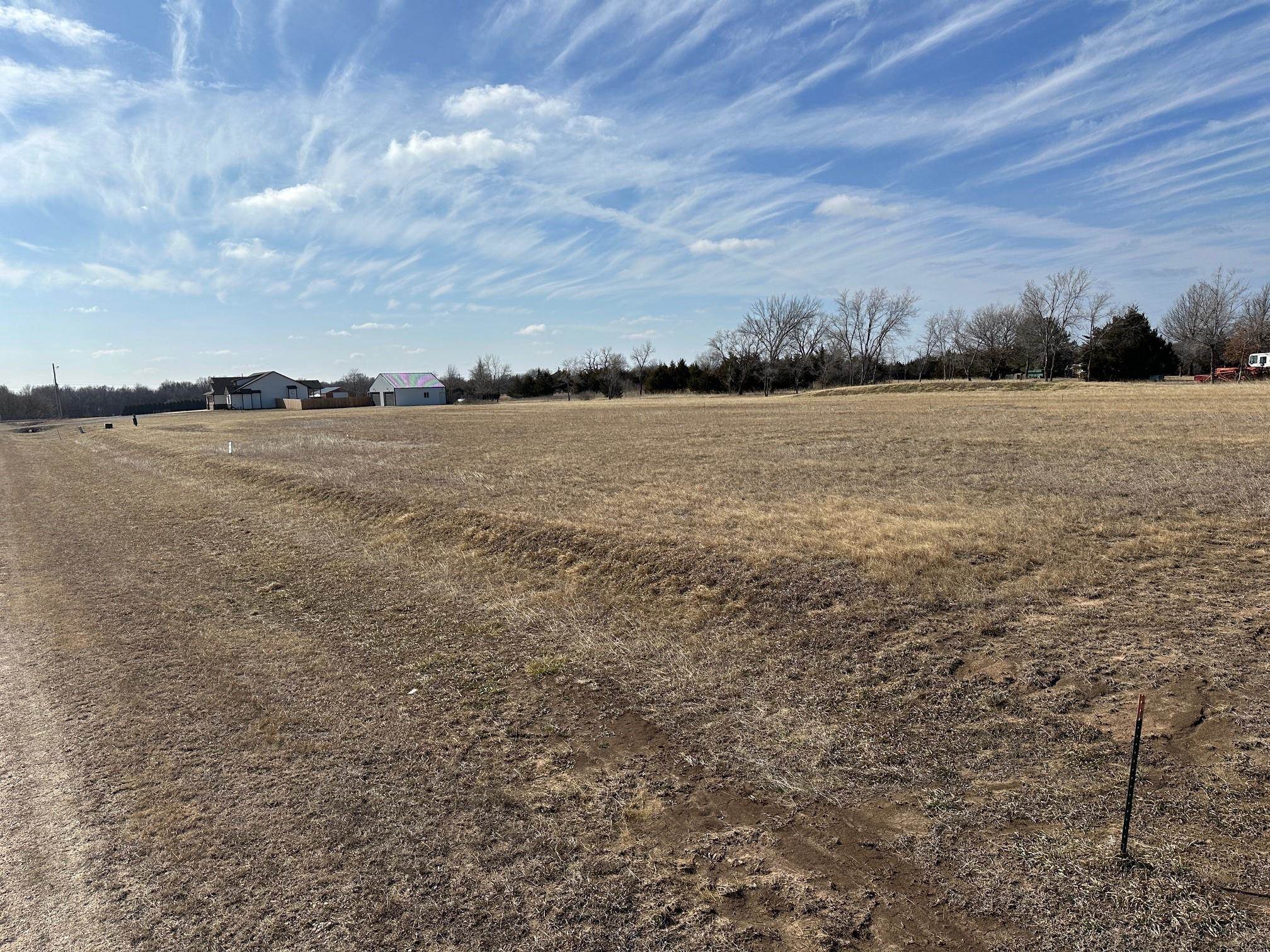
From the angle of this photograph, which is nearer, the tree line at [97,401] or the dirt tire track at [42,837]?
the dirt tire track at [42,837]

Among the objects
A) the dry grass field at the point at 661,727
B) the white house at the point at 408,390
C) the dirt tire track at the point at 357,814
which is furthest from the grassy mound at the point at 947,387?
the white house at the point at 408,390

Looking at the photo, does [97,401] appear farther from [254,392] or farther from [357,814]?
[357,814]

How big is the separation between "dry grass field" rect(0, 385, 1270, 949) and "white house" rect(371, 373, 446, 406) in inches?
3911

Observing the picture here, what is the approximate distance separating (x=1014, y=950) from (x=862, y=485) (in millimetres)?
10422

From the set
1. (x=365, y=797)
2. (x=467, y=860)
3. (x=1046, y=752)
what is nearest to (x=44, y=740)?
(x=365, y=797)

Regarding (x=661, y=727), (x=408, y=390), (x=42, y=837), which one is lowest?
(x=661, y=727)

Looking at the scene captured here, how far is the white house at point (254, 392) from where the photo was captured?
4230 inches

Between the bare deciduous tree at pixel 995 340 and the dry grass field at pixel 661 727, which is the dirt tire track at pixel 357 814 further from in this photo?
the bare deciduous tree at pixel 995 340

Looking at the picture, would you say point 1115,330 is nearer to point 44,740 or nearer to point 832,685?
point 832,685

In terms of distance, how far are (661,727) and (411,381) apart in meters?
111

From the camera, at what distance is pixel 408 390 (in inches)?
4210

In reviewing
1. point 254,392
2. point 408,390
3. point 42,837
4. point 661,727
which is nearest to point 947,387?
point 661,727

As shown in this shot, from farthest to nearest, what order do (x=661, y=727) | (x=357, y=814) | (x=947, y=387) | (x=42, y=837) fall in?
(x=947, y=387) < (x=661, y=727) < (x=357, y=814) < (x=42, y=837)

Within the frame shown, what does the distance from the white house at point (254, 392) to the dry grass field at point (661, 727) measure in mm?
109144
